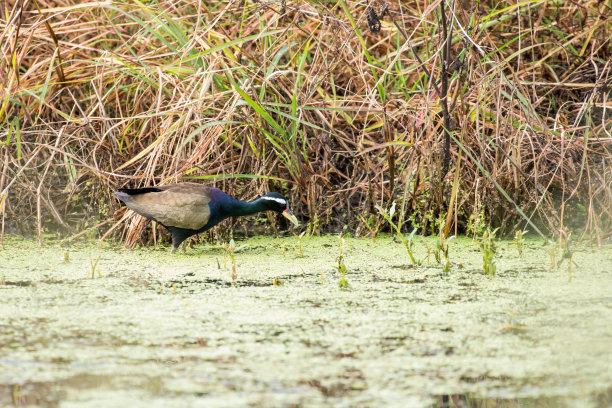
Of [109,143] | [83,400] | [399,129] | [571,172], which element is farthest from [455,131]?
[83,400]

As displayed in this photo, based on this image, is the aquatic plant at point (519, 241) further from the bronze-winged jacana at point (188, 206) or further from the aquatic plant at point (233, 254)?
the aquatic plant at point (233, 254)

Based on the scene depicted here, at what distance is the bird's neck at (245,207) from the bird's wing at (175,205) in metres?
0.18

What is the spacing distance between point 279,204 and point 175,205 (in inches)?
24.8

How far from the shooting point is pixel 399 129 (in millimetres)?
5289

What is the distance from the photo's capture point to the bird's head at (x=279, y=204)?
15.8 ft

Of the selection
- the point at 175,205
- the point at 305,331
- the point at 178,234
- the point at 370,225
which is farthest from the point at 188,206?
the point at 305,331

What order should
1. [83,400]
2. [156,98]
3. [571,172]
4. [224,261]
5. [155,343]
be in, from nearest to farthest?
[83,400], [155,343], [224,261], [571,172], [156,98]

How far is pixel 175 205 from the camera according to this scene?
180 inches

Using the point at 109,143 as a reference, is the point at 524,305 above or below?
below

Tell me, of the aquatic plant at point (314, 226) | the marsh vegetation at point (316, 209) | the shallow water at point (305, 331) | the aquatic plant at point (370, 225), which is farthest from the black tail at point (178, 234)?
the aquatic plant at point (370, 225)

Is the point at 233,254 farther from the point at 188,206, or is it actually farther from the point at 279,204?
the point at 279,204

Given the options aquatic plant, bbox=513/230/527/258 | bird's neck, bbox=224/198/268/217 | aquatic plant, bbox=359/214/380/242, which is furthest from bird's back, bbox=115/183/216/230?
aquatic plant, bbox=513/230/527/258

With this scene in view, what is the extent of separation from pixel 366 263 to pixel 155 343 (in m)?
1.67

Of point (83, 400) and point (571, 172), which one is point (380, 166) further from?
point (83, 400)
